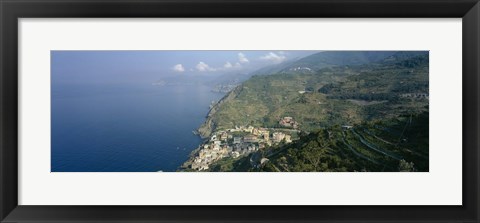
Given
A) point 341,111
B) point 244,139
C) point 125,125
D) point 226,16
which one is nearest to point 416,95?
point 341,111

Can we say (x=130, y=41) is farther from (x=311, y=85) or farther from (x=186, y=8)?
(x=311, y=85)

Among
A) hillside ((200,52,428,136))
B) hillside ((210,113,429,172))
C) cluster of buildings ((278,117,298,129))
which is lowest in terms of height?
hillside ((210,113,429,172))

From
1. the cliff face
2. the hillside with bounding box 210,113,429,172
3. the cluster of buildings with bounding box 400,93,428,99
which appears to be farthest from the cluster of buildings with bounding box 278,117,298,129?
the cluster of buildings with bounding box 400,93,428,99

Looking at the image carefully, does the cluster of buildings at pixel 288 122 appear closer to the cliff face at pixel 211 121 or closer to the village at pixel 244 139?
the village at pixel 244 139

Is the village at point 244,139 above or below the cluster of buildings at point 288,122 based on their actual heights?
below

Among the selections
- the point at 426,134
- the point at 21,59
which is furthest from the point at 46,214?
the point at 426,134

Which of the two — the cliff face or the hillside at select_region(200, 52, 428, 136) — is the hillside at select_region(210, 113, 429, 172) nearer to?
the hillside at select_region(200, 52, 428, 136)

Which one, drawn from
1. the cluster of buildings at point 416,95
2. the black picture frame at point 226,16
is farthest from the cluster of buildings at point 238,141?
the cluster of buildings at point 416,95
